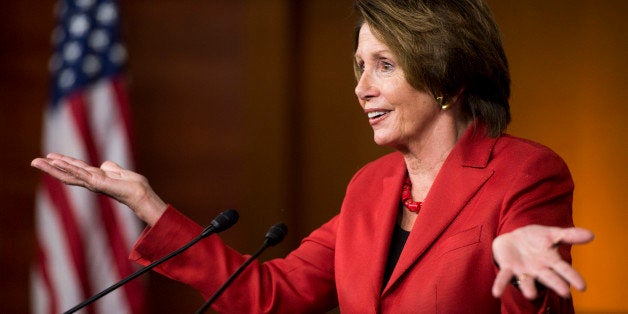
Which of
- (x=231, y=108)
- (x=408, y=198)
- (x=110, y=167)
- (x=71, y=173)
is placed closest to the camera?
(x=71, y=173)

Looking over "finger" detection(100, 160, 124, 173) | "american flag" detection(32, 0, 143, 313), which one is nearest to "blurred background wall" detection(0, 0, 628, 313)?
"american flag" detection(32, 0, 143, 313)

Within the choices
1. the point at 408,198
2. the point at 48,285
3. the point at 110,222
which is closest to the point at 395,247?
the point at 408,198

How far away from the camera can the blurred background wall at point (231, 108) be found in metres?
3.79

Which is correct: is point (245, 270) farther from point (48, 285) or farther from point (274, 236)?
point (48, 285)

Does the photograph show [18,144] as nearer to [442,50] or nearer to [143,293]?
[143,293]

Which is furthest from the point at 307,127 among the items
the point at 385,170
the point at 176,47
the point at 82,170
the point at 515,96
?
the point at 82,170

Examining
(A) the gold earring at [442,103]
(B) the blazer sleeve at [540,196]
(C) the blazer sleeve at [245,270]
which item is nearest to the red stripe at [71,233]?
(C) the blazer sleeve at [245,270]

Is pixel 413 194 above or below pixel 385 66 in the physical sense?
below

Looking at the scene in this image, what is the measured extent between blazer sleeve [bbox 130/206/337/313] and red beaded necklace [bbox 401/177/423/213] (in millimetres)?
212

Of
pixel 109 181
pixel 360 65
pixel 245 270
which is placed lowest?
pixel 245 270

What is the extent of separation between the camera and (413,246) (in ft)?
6.23

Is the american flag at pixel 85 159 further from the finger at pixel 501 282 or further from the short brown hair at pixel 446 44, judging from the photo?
the finger at pixel 501 282

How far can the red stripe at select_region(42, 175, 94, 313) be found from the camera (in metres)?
3.18

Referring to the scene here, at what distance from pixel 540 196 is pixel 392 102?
0.43 m
